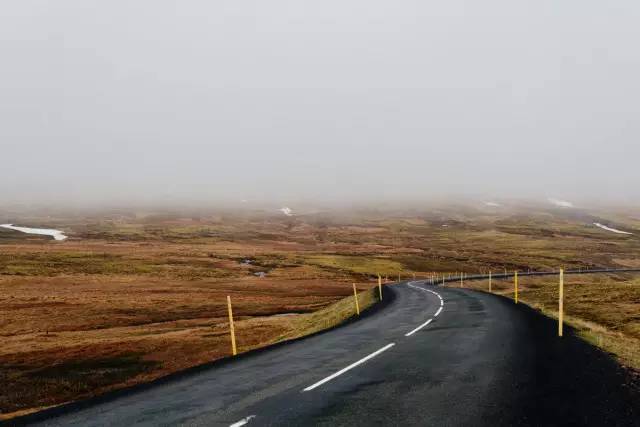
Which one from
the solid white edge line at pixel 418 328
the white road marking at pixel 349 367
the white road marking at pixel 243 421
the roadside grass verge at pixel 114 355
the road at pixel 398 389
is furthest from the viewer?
the roadside grass verge at pixel 114 355

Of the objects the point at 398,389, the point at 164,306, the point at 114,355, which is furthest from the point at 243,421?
the point at 164,306

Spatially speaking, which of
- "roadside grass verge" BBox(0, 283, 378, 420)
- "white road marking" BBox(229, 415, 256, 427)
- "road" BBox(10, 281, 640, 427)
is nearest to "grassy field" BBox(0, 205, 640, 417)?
"roadside grass verge" BBox(0, 283, 378, 420)

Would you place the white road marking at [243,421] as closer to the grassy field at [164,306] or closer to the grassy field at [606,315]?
the grassy field at [606,315]

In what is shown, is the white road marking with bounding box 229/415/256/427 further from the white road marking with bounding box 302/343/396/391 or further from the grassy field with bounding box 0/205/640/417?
the grassy field with bounding box 0/205/640/417

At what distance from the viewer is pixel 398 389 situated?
994 cm

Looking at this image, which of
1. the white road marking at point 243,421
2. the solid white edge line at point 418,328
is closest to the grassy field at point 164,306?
the solid white edge line at point 418,328

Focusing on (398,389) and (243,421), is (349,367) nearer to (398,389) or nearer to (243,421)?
(398,389)

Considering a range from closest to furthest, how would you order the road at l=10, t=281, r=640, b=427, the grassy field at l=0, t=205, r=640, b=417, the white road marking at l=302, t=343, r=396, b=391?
the road at l=10, t=281, r=640, b=427 → the white road marking at l=302, t=343, r=396, b=391 → the grassy field at l=0, t=205, r=640, b=417

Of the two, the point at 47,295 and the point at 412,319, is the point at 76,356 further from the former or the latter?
the point at 47,295

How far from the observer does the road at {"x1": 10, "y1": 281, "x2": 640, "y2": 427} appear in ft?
26.5

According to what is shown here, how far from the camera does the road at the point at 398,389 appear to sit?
26.5 feet

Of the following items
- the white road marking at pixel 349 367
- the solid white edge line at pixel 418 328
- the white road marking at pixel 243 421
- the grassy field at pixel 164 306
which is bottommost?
the grassy field at pixel 164 306

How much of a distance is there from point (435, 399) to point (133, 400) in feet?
19.3

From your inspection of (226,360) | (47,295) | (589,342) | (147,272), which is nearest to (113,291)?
(47,295)
